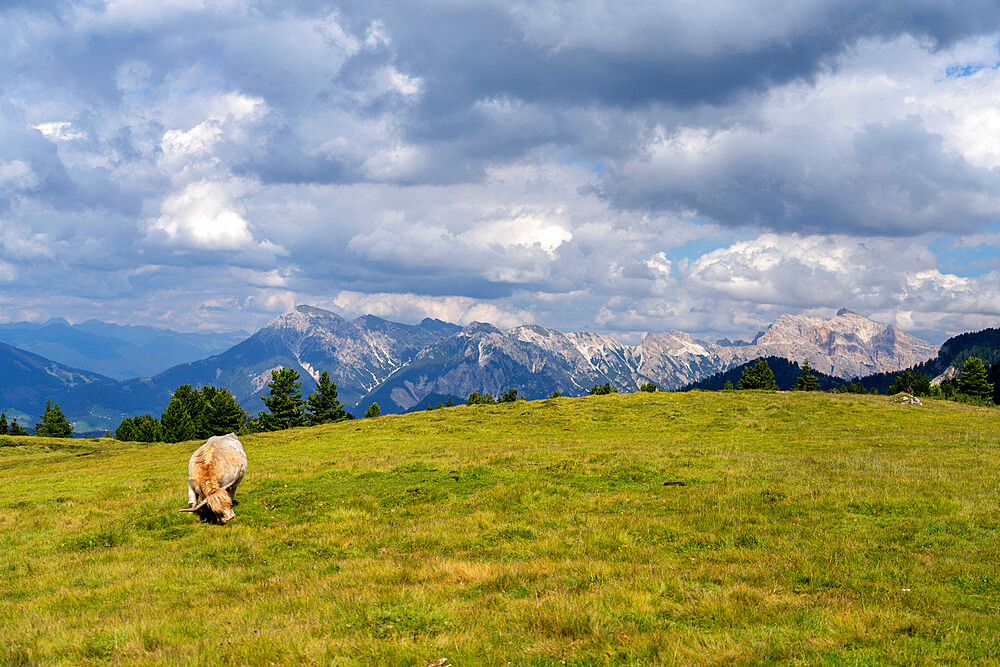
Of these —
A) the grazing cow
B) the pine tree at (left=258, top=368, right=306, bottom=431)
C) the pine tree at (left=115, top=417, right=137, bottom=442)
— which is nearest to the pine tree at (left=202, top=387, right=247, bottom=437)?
the pine tree at (left=258, top=368, right=306, bottom=431)

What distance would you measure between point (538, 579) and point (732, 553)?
4.82 metres

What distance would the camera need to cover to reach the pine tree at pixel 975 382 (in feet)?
321

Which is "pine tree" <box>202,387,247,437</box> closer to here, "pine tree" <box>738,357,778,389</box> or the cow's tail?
the cow's tail

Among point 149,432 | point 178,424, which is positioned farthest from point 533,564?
point 149,432

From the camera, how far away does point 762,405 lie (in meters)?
→ 56.4

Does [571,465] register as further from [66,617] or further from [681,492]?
[66,617]

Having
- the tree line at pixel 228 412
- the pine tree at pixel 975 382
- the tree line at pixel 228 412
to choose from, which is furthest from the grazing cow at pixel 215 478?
the pine tree at pixel 975 382

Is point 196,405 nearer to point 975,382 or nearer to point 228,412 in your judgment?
point 228,412

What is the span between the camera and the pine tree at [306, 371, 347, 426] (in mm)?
103562

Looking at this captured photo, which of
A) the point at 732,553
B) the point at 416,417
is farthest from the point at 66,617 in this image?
the point at 416,417

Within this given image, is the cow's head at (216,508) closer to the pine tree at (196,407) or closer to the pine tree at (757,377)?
the pine tree at (196,407)

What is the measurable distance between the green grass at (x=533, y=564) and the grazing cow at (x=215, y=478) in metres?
0.71

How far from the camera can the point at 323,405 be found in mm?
105938

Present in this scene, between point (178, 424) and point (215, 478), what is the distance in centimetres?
9379
